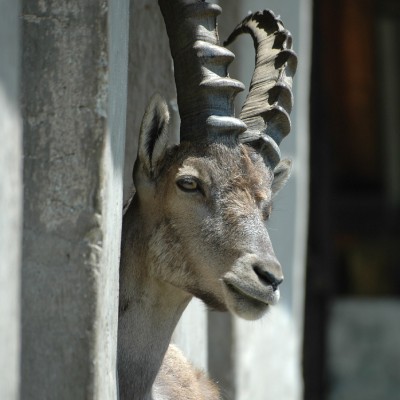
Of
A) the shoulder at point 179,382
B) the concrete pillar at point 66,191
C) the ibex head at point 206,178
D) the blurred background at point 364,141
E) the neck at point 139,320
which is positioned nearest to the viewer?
the concrete pillar at point 66,191

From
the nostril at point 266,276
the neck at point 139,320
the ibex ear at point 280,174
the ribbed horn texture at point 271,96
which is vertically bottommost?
the neck at point 139,320

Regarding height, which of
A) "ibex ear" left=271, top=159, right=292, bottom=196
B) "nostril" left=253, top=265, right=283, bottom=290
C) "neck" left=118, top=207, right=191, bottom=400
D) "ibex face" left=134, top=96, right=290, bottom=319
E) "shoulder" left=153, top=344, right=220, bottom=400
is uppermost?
"ibex ear" left=271, top=159, right=292, bottom=196

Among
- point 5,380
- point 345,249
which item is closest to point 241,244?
point 5,380

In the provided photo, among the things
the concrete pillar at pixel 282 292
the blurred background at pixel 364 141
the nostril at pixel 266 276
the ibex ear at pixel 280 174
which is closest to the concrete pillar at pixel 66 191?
the nostril at pixel 266 276

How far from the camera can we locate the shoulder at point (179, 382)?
5559mm

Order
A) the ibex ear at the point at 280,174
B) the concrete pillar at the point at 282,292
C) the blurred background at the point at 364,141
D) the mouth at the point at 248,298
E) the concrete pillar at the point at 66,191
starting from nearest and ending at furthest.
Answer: the concrete pillar at the point at 66,191 < the mouth at the point at 248,298 < the ibex ear at the point at 280,174 < the concrete pillar at the point at 282,292 < the blurred background at the point at 364,141

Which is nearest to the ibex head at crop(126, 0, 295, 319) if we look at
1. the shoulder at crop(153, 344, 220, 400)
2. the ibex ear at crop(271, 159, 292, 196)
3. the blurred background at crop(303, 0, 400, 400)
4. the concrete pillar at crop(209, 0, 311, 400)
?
the ibex ear at crop(271, 159, 292, 196)

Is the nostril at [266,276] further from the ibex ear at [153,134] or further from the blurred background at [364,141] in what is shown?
the blurred background at [364,141]

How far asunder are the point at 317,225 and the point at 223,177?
7.62 metres

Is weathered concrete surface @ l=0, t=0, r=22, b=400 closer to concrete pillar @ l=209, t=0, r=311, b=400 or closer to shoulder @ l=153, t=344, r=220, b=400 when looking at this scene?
shoulder @ l=153, t=344, r=220, b=400

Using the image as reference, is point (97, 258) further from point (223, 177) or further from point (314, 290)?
point (314, 290)

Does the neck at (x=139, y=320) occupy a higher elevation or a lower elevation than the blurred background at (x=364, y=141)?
lower

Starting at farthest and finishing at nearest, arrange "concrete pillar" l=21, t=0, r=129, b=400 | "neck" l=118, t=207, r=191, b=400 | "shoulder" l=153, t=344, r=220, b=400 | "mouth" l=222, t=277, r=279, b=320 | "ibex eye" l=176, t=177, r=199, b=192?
"shoulder" l=153, t=344, r=220, b=400
"neck" l=118, t=207, r=191, b=400
"ibex eye" l=176, t=177, r=199, b=192
"mouth" l=222, t=277, r=279, b=320
"concrete pillar" l=21, t=0, r=129, b=400

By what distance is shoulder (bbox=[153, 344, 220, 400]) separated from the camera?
18.2ft
